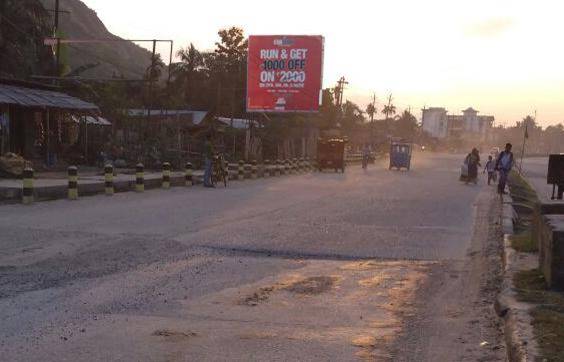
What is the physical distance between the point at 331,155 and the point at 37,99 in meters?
24.1

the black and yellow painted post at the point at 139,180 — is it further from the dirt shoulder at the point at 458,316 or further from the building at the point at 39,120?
the dirt shoulder at the point at 458,316

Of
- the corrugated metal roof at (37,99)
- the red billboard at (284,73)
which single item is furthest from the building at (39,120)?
the red billboard at (284,73)

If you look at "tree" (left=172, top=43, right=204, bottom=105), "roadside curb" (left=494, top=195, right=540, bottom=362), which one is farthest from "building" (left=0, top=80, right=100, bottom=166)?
"tree" (left=172, top=43, right=204, bottom=105)

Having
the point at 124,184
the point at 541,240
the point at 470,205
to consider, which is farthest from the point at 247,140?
the point at 541,240

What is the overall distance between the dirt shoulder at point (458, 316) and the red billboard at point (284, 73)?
3194 centimetres

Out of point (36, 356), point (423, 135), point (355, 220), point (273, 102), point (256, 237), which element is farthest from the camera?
point (423, 135)

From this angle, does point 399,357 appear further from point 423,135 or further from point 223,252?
point 423,135

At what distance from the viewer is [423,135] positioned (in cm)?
15788

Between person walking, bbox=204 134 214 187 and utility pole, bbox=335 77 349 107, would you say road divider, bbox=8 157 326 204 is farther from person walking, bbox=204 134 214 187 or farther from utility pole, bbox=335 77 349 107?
utility pole, bbox=335 77 349 107

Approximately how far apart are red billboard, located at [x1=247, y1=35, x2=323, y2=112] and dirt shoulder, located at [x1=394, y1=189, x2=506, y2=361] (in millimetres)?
31942

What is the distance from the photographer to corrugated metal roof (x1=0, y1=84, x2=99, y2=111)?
22.2m

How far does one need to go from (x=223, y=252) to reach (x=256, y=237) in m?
1.41

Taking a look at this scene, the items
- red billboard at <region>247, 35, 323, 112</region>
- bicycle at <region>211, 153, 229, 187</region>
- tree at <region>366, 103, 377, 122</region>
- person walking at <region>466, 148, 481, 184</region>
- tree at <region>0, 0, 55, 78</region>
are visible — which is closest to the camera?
bicycle at <region>211, 153, 229, 187</region>

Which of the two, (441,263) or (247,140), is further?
(247,140)
